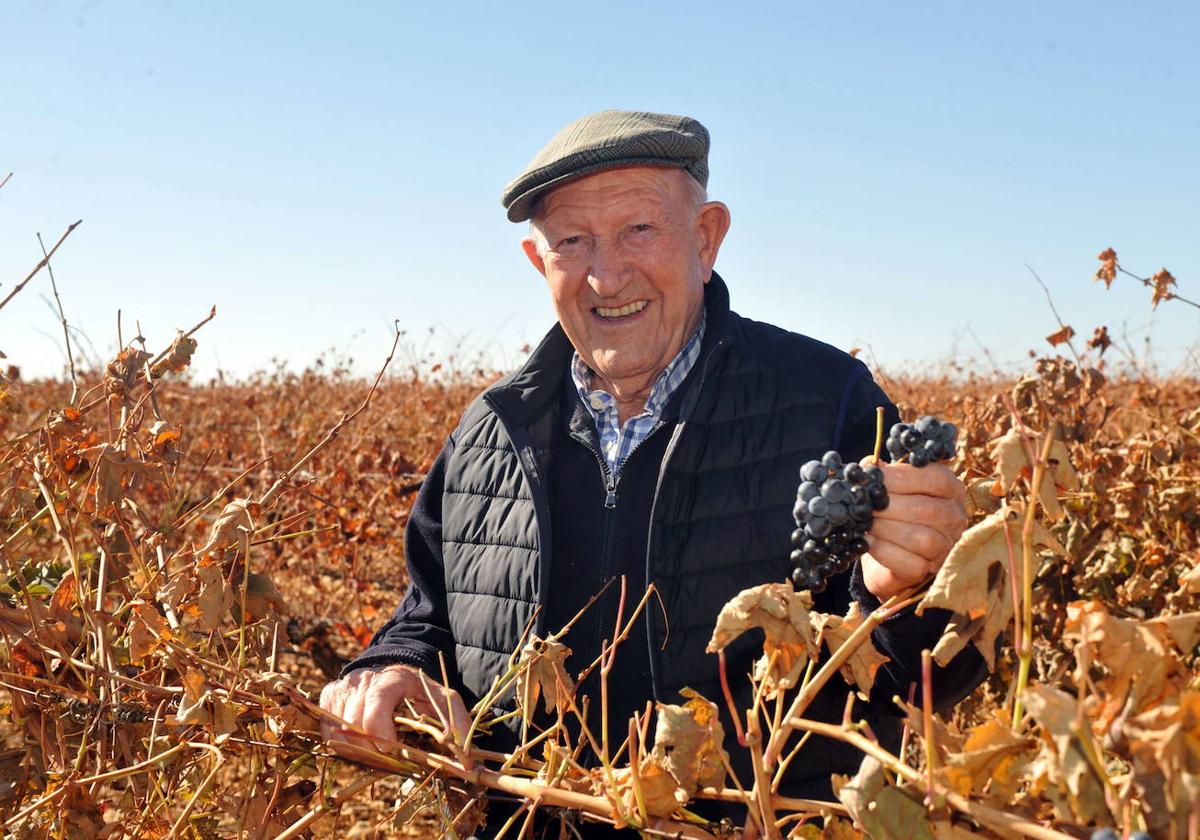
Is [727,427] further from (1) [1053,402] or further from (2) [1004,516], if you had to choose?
(1) [1053,402]

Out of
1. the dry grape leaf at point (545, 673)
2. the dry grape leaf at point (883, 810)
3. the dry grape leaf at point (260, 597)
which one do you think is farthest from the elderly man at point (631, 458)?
the dry grape leaf at point (883, 810)

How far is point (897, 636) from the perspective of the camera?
1.58 meters

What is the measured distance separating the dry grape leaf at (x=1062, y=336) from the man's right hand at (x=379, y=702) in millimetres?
2850

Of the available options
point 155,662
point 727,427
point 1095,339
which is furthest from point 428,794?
point 1095,339

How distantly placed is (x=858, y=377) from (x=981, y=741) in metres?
1.49

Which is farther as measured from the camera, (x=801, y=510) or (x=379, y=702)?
(x=379, y=702)

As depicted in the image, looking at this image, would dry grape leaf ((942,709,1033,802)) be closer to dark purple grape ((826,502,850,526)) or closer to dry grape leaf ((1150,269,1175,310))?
dark purple grape ((826,502,850,526))

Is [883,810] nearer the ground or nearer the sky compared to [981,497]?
nearer the ground

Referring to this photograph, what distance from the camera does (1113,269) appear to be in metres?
3.33

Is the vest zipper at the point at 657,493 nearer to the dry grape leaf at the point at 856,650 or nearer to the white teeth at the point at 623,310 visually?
the white teeth at the point at 623,310

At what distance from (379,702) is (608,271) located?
118 cm

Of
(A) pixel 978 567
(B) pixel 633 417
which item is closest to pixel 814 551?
(A) pixel 978 567

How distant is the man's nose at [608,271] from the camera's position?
2.35 m

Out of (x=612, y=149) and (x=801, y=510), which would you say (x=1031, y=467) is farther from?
(x=612, y=149)
